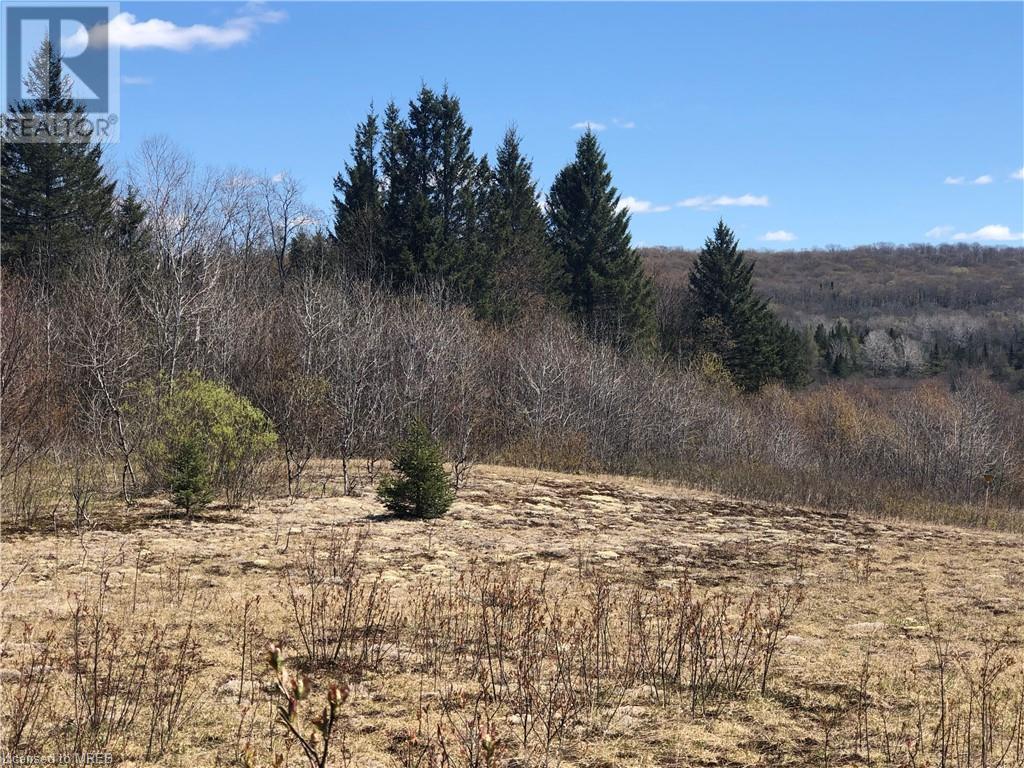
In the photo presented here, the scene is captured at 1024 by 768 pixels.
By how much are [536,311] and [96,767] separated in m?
31.6

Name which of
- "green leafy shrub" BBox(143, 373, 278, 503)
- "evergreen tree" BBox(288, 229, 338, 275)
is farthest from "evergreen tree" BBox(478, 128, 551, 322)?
"green leafy shrub" BBox(143, 373, 278, 503)

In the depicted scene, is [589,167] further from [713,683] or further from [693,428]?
[713,683]

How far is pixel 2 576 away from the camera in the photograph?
8391 mm

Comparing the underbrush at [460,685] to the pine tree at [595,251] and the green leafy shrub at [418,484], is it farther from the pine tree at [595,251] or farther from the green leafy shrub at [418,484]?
the pine tree at [595,251]

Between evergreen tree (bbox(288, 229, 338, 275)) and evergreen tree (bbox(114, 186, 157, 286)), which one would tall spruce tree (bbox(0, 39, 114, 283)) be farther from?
evergreen tree (bbox(288, 229, 338, 275))

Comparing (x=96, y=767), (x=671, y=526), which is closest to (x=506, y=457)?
(x=671, y=526)

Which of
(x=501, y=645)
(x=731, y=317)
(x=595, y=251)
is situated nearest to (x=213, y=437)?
(x=501, y=645)

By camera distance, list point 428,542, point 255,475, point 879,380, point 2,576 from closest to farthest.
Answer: point 2,576
point 428,542
point 255,475
point 879,380

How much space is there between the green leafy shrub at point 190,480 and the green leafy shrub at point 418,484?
2.72 metres

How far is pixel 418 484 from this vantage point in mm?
13398

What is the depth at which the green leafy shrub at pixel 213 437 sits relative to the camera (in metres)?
13.1

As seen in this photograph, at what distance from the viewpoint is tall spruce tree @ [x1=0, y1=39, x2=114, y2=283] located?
28984 millimetres

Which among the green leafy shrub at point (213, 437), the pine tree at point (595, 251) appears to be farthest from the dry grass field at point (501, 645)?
the pine tree at point (595, 251)

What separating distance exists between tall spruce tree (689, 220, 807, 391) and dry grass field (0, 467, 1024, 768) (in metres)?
32.2
